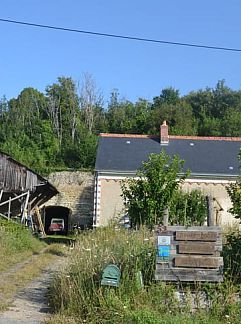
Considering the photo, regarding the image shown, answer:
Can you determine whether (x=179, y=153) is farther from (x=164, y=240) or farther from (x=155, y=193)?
(x=164, y=240)

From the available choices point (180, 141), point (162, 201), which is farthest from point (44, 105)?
point (162, 201)

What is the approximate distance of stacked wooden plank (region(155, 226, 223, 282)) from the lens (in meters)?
7.72

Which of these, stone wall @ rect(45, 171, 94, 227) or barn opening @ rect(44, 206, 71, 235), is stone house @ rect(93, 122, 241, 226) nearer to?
stone wall @ rect(45, 171, 94, 227)

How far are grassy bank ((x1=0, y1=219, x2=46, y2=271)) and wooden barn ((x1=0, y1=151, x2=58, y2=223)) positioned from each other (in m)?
4.99

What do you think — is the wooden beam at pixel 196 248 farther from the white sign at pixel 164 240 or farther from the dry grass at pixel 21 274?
the dry grass at pixel 21 274

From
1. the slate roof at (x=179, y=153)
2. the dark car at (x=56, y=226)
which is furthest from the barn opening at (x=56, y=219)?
the slate roof at (x=179, y=153)

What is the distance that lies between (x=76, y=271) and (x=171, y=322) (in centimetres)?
239

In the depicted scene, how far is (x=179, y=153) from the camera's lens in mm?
35156

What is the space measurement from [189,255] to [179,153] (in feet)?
90.2

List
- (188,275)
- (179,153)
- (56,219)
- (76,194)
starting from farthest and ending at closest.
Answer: (56,219) < (76,194) < (179,153) < (188,275)

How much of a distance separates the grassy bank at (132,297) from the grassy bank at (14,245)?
241 inches

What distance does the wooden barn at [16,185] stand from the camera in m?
28.0

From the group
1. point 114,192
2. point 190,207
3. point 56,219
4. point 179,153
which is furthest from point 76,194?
point 190,207

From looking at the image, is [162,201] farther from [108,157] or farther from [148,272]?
[108,157]
